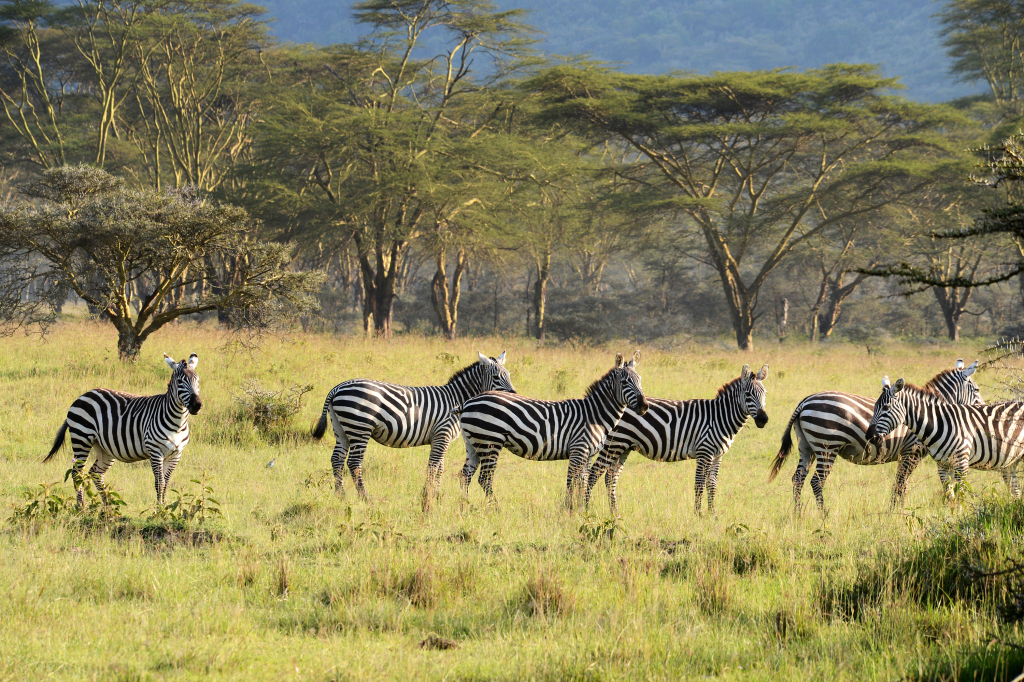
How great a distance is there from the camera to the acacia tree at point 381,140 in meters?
24.2

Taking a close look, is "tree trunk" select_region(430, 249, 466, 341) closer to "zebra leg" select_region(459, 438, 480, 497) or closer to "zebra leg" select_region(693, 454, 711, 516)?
"zebra leg" select_region(459, 438, 480, 497)

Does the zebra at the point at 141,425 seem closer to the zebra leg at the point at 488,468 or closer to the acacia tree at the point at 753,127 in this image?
the zebra leg at the point at 488,468

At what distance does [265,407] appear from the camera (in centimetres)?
1159

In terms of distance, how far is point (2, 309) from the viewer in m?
14.1

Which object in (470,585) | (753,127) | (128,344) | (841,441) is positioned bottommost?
(470,585)

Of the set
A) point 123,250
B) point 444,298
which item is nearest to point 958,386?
point 123,250

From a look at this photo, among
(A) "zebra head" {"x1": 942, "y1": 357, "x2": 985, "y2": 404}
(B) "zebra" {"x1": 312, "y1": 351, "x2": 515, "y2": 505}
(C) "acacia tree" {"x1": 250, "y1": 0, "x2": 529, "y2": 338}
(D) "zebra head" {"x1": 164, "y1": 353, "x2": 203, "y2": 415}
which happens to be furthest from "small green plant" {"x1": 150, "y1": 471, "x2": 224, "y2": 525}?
(C) "acacia tree" {"x1": 250, "y1": 0, "x2": 529, "y2": 338}

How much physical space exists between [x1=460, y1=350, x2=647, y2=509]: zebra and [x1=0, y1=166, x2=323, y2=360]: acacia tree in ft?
26.7

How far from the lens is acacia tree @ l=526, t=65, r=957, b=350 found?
2458 centimetres

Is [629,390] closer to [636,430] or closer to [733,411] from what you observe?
[636,430]

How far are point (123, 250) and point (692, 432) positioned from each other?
429 inches

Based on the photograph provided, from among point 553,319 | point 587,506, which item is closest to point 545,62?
point 553,319

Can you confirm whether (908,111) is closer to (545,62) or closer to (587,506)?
(545,62)

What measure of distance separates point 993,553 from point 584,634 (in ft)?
8.76
